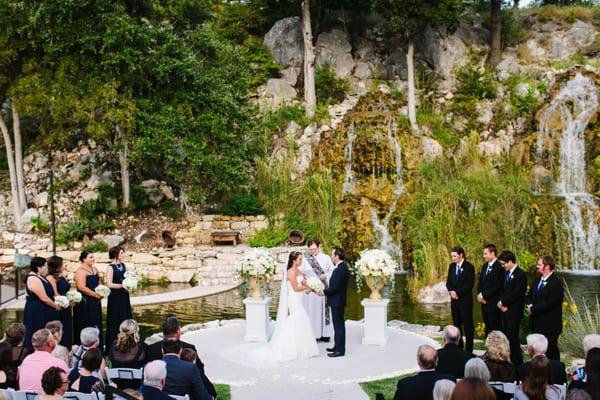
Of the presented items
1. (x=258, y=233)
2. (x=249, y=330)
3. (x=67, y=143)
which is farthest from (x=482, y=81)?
(x=249, y=330)

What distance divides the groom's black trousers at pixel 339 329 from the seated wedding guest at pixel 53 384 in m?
5.26

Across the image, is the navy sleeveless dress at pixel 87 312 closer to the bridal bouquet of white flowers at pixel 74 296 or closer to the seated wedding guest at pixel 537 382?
the bridal bouquet of white flowers at pixel 74 296

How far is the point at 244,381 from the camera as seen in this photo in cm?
894

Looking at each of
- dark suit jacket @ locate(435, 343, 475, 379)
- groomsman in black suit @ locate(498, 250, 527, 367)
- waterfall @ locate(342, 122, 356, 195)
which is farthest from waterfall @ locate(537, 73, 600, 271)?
dark suit jacket @ locate(435, 343, 475, 379)

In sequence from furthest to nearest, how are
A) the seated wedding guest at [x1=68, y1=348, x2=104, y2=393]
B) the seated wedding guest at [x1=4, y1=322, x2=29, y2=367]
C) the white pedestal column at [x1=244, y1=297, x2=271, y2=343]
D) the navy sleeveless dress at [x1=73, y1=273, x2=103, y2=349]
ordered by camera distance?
1. the white pedestal column at [x1=244, y1=297, x2=271, y2=343]
2. the navy sleeveless dress at [x1=73, y1=273, x2=103, y2=349]
3. the seated wedding guest at [x1=4, y1=322, x2=29, y2=367]
4. the seated wedding guest at [x1=68, y1=348, x2=104, y2=393]

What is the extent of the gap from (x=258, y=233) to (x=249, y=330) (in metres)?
10.4

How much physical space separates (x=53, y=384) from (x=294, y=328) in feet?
16.8

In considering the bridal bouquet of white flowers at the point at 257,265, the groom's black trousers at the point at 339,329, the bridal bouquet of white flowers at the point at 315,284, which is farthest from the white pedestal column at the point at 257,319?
the groom's black trousers at the point at 339,329

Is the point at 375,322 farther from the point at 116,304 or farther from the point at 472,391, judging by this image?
the point at 472,391

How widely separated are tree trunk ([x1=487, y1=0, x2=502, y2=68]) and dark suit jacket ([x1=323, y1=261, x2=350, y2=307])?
77.5 ft

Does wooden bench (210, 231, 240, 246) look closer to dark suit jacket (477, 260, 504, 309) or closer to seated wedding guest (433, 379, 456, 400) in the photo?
dark suit jacket (477, 260, 504, 309)

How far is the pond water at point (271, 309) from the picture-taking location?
45.6ft

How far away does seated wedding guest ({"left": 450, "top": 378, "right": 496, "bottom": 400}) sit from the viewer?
15.4ft

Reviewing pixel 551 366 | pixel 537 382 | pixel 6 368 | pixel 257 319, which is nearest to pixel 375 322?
pixel 257 319
